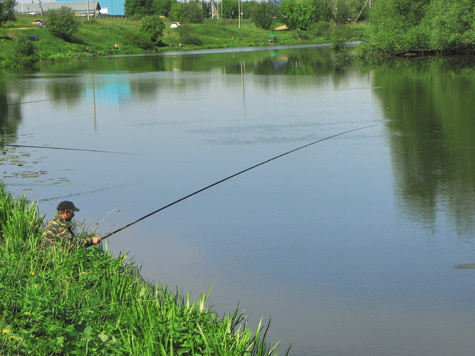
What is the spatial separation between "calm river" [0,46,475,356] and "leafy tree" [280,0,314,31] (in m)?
129

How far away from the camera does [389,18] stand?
2110 inches

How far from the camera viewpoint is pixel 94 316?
259 inches

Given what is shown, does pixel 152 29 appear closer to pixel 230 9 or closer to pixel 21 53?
pixel 21 53

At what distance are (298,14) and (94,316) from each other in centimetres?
15349

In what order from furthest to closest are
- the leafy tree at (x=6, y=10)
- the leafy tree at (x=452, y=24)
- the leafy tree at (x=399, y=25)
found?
the leafy tree at (x=6, y=10)
the leafy tree at (x=399, y=25)
the leafy tree at (x=452, y=24)

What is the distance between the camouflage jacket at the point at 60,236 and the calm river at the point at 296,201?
1.22 meters

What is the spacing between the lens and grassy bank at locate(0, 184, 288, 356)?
5758mm

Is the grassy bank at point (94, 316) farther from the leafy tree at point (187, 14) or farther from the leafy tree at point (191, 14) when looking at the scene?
the leafy tree at point (191, 14)

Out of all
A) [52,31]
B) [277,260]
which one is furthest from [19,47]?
[277,260]

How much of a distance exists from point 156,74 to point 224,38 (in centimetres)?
7843

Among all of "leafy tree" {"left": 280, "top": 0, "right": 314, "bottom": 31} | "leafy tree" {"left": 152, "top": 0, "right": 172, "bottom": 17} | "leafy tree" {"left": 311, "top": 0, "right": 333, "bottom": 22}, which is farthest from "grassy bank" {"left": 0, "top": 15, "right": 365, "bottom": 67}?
"leafy tree" {"left": 152, "top": 0, "right": 172, "bottom": 17}

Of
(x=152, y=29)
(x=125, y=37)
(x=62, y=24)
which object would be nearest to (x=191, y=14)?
(x=152, y=29)

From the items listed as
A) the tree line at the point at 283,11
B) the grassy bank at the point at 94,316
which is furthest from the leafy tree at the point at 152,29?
the grassy bank at the point at 94,316

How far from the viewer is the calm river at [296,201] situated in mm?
8016
